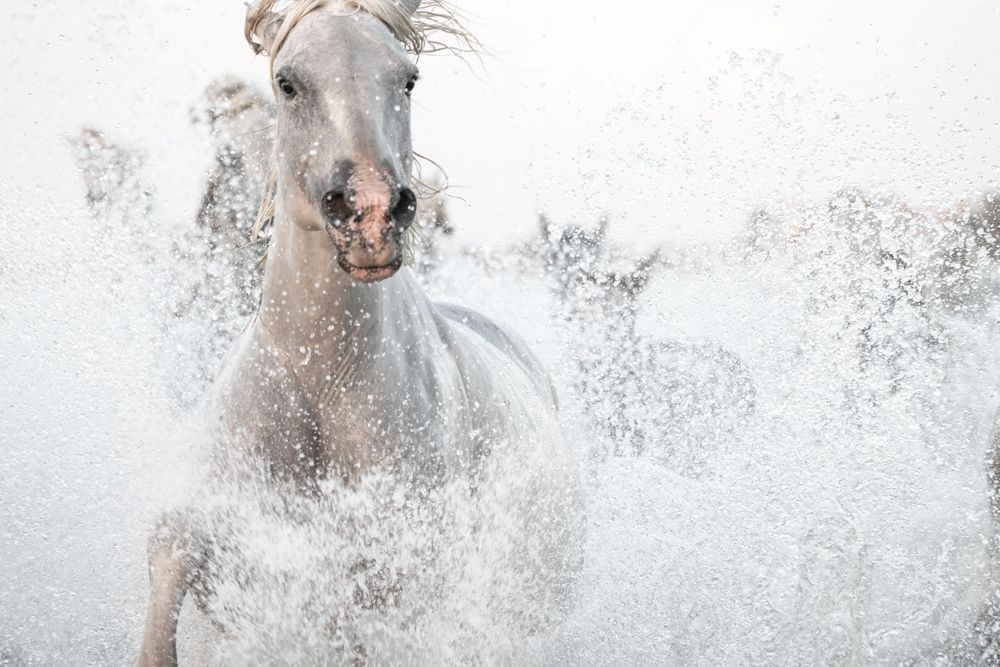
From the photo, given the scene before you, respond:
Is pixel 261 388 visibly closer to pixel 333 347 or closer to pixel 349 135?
pixel 333 347

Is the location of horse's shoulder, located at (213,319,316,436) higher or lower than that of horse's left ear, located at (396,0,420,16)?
lower

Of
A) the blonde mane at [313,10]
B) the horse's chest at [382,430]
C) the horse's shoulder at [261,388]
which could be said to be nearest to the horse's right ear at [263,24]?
the blonde mane at [313,10]

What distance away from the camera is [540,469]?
2459 millimetres

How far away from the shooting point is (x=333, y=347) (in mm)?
1515

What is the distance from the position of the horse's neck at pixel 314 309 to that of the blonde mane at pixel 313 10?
0.84 feet

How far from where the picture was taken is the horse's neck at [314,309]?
1458 mm

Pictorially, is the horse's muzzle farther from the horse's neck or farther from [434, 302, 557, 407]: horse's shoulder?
[434, 302, 557, 407]: horse's shoulder

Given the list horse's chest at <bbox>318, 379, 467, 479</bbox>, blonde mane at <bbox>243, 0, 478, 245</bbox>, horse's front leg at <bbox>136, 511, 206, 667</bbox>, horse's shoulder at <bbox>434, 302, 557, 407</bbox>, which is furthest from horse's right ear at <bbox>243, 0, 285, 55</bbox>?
horse's shoulder at <bbox>434, 302, 557, 407</bbox>

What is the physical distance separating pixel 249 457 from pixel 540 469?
1.11m

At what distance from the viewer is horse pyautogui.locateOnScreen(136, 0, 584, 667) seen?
1.24m

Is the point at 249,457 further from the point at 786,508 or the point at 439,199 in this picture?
the point at 786,508

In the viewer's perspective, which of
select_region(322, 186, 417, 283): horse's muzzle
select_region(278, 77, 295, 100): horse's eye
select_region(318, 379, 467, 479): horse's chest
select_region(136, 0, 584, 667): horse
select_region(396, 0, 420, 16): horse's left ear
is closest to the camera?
select_region(322, 186, 417, 283): horse's muzzle

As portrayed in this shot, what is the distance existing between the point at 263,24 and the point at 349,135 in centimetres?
64

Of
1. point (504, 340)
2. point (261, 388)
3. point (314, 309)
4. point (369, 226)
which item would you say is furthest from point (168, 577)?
point (504, 340)
